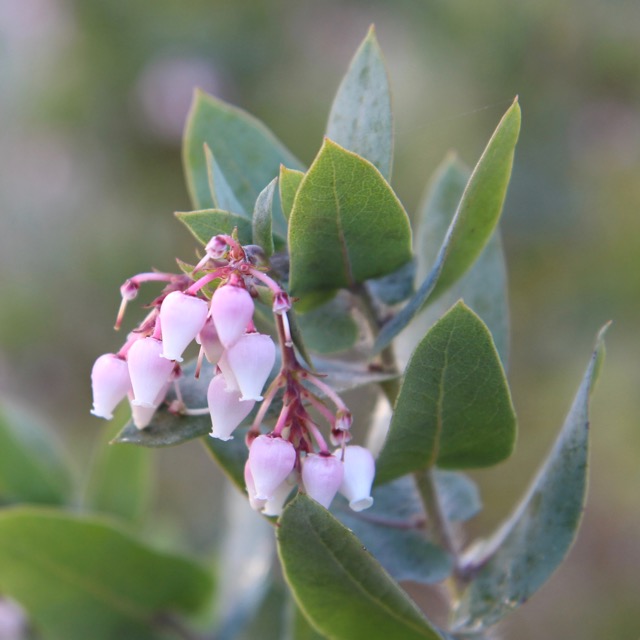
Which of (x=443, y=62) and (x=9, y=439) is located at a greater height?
(x=443, y=62)

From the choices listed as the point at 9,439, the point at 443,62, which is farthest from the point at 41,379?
the point at 9,439

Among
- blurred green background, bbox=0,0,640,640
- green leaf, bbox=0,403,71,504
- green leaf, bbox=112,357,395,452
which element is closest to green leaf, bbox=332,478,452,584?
green leaf, bbox=112,357,395,452

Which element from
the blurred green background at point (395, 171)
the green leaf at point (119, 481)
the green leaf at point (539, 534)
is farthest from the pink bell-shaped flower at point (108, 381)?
the blurred green background at point (395, 171)

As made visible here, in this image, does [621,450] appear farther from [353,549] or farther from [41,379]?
[353,549]

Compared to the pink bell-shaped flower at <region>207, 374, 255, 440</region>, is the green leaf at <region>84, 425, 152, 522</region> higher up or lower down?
lower down

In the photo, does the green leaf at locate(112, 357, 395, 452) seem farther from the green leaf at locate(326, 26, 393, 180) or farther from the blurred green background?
the blurred green background

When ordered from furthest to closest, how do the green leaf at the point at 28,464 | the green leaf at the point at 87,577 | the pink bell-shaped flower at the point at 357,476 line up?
the green leaf at the point at 28,464, the green leaf at the point at 87,577, the pink bell-shaped flower at the point at 357,476

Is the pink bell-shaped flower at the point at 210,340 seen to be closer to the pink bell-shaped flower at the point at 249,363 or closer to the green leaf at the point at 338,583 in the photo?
the pink bell-shaped flower at the point at 249,363
